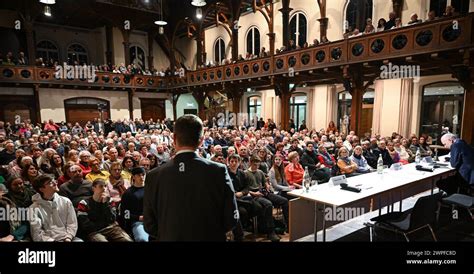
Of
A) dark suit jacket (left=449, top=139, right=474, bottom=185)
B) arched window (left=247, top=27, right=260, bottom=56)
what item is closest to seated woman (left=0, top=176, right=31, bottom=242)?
dark suit jacket (left=449, top=139, right=474, bottom=185)

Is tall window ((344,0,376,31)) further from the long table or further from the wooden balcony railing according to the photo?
the long table

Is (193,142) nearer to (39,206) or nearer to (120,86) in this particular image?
(39,206)

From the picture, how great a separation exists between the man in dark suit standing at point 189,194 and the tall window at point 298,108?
48.9 feet

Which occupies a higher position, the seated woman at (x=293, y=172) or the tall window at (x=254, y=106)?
the tall window at (x=254, y=106)

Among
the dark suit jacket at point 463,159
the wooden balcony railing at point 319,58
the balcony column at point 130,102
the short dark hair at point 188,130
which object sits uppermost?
the wooden balcony railing at point 319,58

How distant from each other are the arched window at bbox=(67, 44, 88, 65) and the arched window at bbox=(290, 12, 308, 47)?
13.0 metres

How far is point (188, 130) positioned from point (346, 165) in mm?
4576

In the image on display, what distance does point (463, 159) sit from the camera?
4320 mm

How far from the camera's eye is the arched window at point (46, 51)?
16266 mm

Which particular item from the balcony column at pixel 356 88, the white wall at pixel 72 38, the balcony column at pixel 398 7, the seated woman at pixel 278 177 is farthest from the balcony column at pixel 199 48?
the seated woman at pixel 278 177

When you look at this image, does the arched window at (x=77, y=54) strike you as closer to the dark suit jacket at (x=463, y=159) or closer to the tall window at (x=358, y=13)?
the tall window at (x=358, y=13)

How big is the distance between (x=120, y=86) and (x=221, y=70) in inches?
251

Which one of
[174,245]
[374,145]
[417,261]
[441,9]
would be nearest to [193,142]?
[174,245]

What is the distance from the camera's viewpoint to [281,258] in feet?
6.55
